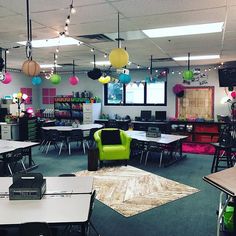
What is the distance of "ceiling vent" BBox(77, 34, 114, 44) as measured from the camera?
5.48 meters

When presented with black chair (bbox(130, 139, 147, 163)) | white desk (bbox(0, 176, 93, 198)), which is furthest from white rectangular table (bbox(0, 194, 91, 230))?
black chair (bbox(130, 139, 147, 163))

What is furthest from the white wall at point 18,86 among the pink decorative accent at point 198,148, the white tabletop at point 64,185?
the white tabletop at point 64,185

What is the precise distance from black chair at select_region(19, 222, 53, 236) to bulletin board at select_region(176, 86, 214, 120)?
30.6 feet

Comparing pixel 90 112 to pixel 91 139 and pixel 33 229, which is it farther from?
pixel 33 229

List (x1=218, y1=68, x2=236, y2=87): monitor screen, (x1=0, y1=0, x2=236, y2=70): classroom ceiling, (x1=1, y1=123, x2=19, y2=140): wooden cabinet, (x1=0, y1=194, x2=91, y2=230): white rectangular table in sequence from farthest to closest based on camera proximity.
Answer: (x1=1, y1=123, x2=19, y2=140): wooden cabinet
(x1=218, y1=68, x2=236, y2=87): monitor screen
(x1=0, y1=0, x2=236, y2=70): classroom ceiling
(x1=0, y1=194, x2=91, y2=230): white rectangular table

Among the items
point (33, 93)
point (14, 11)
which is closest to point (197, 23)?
point (14, 11)

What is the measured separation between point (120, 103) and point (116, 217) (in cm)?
835

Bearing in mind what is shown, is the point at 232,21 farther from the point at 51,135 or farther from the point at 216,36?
the point at 51,135

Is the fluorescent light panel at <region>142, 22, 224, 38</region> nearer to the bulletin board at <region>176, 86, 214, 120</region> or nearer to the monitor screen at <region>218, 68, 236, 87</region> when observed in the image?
the monitor screen at <region>218, 68, 236, 87</region>

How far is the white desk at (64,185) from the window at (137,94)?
27.1 feet

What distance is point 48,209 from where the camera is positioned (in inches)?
103

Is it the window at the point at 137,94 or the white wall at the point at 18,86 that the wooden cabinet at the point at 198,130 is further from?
the white wall at the point at 18,86

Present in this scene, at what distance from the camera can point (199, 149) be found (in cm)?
925

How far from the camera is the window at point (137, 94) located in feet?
37.3
